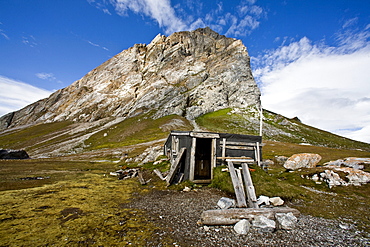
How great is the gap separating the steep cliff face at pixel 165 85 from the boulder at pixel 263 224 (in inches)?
4619

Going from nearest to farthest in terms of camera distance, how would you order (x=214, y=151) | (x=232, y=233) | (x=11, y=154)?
(x=232, y=233), (x=214, y=151), (x=11, y=154)

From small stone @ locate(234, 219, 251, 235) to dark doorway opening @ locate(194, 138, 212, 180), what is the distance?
39.1ft

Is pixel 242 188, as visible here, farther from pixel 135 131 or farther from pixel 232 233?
pixel 135 131

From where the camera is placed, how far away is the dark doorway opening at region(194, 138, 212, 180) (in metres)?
20.4

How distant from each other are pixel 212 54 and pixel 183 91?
60.3 metres

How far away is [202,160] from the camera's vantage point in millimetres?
20953

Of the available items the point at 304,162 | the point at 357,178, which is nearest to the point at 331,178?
the point at 357,178

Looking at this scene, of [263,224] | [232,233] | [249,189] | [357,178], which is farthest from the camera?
[357,178]

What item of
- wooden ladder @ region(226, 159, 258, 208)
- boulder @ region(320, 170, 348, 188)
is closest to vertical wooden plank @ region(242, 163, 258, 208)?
wooden ladder @ region(226, 159, 258, 208)

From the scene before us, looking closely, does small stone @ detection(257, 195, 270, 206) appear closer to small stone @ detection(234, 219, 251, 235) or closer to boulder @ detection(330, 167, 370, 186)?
small stone @ detection(234, 219, 251, 235)

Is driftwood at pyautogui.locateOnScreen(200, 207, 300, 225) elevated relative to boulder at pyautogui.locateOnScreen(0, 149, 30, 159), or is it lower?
elevated

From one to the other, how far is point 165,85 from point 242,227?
149507 millimetres

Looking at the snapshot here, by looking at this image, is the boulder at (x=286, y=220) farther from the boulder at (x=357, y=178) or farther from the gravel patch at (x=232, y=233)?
the boulder at (x=357, y=178)

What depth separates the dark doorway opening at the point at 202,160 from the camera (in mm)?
Result: 20359
